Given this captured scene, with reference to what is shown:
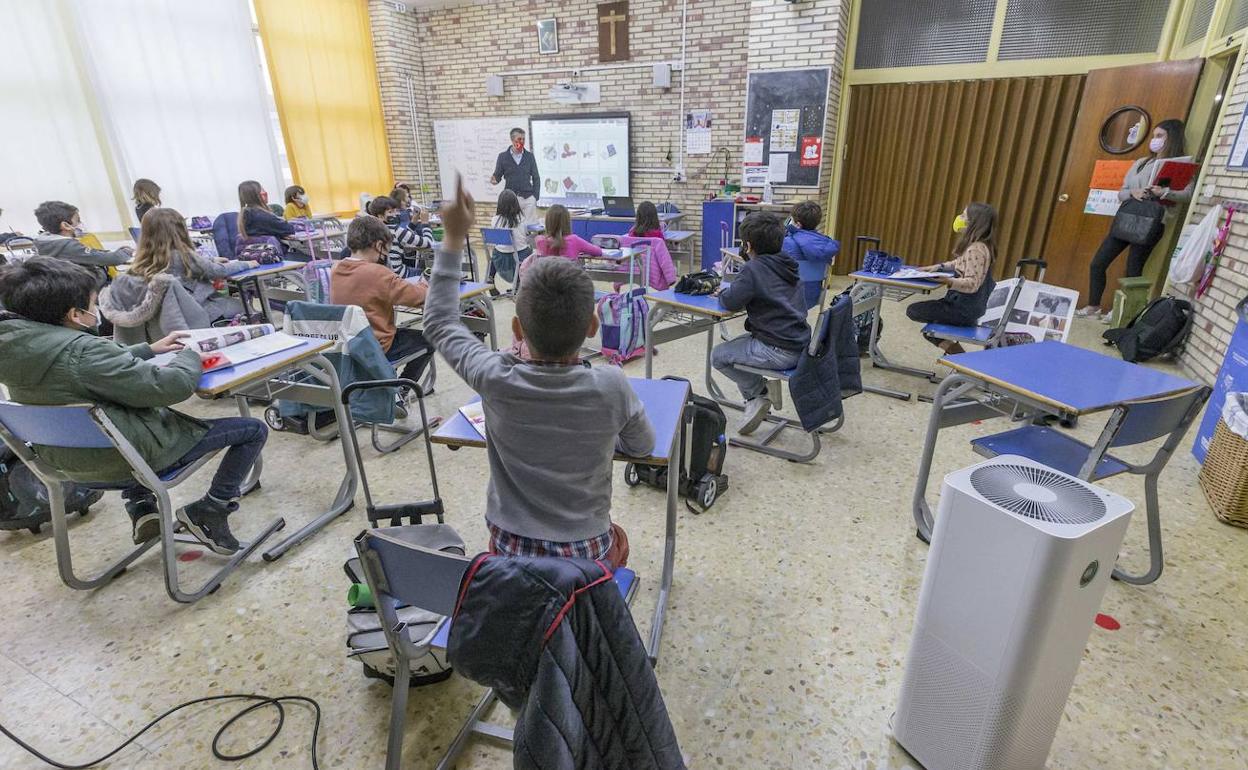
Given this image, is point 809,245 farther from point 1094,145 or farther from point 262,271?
point 262,271

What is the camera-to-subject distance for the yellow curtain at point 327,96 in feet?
22.6

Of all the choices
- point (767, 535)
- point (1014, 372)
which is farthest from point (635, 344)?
point (1014, 372)

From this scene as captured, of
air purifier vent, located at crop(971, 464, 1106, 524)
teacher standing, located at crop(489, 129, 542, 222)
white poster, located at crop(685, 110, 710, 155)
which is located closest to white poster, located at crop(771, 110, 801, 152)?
white poster, located at crop(685, 110, 710, 155)

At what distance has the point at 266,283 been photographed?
4.80 meters

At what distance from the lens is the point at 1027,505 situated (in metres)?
1.16

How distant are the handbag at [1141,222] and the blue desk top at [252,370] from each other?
19.1ft

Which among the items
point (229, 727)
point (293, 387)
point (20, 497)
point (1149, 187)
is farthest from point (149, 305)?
point (1149, 187)

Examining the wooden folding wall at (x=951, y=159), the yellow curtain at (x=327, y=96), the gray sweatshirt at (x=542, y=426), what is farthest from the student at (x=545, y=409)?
the yellow curtain at (x=327, y=96)

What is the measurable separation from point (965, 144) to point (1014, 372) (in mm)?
5271

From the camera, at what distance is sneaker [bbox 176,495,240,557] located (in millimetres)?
2113

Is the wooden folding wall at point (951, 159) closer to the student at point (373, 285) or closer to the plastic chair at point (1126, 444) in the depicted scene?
the plastic chair at point (1126, 444)

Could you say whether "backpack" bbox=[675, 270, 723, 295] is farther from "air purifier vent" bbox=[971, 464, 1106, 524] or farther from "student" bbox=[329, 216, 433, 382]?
"air purifier vent" bbox=[971, 464, 1106, 524]

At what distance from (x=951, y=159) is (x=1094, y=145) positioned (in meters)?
1.25

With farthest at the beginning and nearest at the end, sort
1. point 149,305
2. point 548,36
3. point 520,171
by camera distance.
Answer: point 548,36 < point 520,171 < point 149,305
